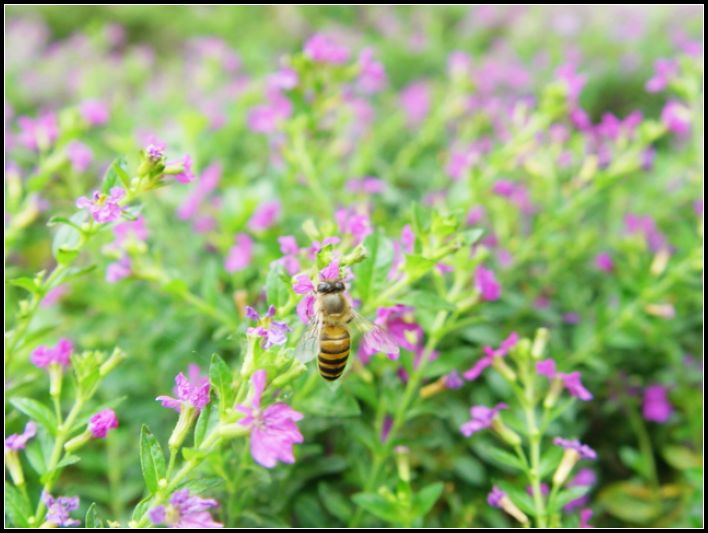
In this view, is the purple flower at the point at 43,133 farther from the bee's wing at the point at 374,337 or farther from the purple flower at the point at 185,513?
the purple flower at the point at 185,513

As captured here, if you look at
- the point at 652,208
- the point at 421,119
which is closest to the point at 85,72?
the point at 421,119

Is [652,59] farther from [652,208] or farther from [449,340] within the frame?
[449,340]

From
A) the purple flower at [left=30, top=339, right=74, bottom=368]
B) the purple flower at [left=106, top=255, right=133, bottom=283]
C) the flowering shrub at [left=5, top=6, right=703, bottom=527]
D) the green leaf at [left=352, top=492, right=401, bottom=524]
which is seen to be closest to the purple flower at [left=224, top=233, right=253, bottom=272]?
the flowering shrub at [left=5, top=6, right=703, bottom=527]

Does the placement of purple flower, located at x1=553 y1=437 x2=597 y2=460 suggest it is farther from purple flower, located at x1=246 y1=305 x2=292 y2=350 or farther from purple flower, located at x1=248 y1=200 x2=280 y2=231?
purple flower, located at x1=248 y1=200 x2=280 y2=231

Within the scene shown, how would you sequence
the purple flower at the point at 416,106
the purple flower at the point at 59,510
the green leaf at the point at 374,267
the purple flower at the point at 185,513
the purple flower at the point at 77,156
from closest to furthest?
the purple flower at the point at 185,513 → the purple flower at the point at 59,510 → the green leaf at the point at 374,267 → the purple flower at the point at 77,156 → the purple flower at the point at 416,106

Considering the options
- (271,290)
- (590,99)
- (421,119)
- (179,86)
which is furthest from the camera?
(590,99)

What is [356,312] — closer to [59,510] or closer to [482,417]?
[482,417]

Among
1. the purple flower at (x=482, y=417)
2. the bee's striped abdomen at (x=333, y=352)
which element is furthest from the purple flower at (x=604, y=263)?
the bee's striped abdomen at (x=333, y=352)
